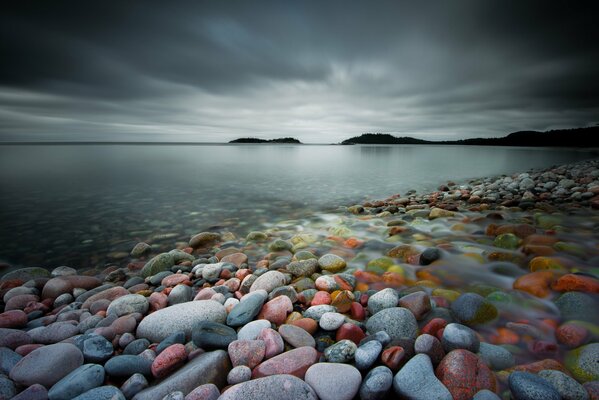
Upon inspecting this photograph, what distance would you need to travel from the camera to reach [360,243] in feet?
21.9

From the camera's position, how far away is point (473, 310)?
344cm

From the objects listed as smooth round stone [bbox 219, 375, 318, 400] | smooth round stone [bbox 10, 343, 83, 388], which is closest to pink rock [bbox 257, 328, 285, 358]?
smooth round stone [bbox 219, 375, 318, 400]

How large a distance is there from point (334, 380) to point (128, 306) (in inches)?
125

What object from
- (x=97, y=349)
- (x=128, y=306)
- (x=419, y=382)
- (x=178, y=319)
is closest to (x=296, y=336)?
(x=419, y=382)

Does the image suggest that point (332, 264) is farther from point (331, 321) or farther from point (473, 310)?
point (473, 310)

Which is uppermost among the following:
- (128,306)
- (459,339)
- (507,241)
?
(507,241)

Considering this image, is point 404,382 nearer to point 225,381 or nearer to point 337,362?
point 337,362

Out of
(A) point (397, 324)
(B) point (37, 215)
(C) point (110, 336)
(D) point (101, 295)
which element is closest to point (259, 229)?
(D) point (101, 295)

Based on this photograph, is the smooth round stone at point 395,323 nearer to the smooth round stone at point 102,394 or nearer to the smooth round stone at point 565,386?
the smooth round stone at point 565,386

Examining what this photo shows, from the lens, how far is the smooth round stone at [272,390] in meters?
2.25

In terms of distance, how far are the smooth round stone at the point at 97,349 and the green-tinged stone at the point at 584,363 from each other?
467cm

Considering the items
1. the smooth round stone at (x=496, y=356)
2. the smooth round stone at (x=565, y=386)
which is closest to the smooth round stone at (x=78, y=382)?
the smooth round stone at (x=496, y=356)

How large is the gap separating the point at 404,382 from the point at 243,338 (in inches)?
67.8

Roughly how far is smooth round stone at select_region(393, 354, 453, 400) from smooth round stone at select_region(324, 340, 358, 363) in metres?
0.47
